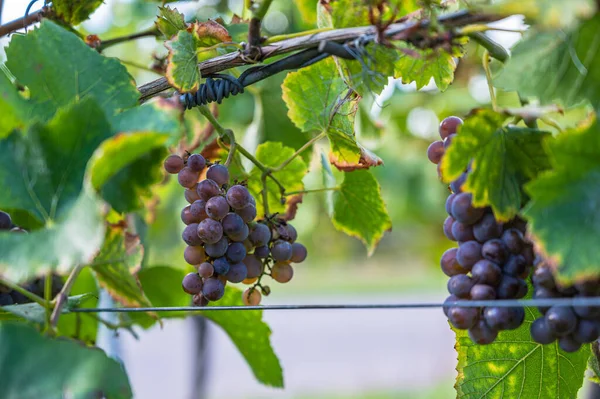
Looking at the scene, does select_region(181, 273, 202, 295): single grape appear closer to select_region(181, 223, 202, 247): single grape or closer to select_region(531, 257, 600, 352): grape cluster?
select_region(181, 223, 202, 247): single grape

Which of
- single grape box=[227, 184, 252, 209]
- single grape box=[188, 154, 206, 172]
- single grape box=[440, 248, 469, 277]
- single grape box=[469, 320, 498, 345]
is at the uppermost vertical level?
single grape box=[188, 154, 206, 172]

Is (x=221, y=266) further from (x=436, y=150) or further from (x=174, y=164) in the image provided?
(x=436, y=150)

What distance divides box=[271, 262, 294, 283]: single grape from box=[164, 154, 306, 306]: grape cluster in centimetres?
2

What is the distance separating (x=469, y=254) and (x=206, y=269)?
25 centimetres

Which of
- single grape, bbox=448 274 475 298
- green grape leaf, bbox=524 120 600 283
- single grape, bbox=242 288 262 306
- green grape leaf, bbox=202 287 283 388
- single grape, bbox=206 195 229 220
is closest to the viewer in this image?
green grape leaf, bbox=524 120 600 283

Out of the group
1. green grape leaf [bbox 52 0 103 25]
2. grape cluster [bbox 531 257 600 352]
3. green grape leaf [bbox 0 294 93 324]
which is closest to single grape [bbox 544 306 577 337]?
grape cluster [bbox 531 257 600 352]

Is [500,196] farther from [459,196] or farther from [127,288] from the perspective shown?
[127,288]

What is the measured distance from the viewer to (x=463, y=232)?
51cm

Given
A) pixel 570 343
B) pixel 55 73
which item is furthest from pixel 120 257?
pixel 570 343

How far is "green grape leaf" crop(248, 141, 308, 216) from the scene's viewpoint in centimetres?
75

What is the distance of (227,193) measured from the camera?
1.98 ft

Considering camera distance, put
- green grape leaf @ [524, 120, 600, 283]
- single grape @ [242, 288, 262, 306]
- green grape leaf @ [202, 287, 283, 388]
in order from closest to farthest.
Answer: green grape leaf @ [524, 120, 600, 283]
single grape @ [242, 288, 262, 306]
green grape leaf @ [202, 287, 283, 388]

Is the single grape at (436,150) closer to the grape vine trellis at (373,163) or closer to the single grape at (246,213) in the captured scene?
the grape vine trellis at (373,163)

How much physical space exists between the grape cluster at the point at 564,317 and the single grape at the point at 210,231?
279 millimetres
